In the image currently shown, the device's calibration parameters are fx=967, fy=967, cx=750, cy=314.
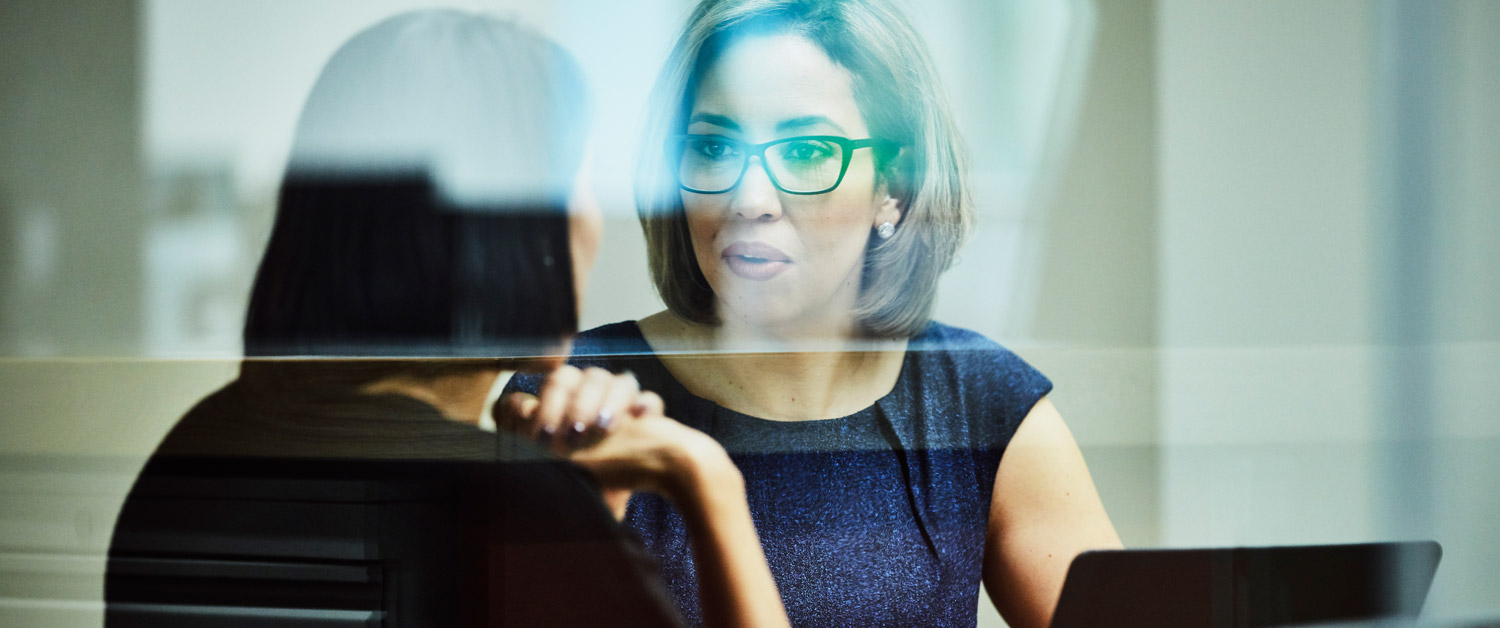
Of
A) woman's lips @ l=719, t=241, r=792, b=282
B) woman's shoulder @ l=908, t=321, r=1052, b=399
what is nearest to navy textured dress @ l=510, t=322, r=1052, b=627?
woman's shoulder @ l=908, t=321, r=1052, b=399

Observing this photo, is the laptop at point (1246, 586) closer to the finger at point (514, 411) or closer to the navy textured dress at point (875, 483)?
the navy textured dress at point (875, 483)

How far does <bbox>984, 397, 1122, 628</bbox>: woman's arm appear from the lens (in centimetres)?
85

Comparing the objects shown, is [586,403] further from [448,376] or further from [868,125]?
[868,125]

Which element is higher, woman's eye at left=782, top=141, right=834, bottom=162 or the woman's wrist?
woman's eye at left=782, top=141, right=834, bottom=162

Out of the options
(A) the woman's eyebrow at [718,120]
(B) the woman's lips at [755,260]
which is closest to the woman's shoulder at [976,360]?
(B) the woman's lips at [755,260]

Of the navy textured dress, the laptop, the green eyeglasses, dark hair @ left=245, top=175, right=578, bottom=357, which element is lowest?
the laptop

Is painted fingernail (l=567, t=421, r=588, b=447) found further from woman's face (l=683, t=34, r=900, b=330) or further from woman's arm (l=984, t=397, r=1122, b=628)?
woman's arm (l=984, t=397, r=1122, b=628)

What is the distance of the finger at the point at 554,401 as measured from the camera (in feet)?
2.73

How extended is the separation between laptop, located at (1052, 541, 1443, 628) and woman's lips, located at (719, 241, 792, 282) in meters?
0.38

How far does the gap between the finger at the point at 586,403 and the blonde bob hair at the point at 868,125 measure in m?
0.09

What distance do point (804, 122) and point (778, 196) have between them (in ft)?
0.22

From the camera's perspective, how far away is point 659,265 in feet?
2.67

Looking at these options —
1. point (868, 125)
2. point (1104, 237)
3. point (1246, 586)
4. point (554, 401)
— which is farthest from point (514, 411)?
point (1246, 586)

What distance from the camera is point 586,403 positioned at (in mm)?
841
